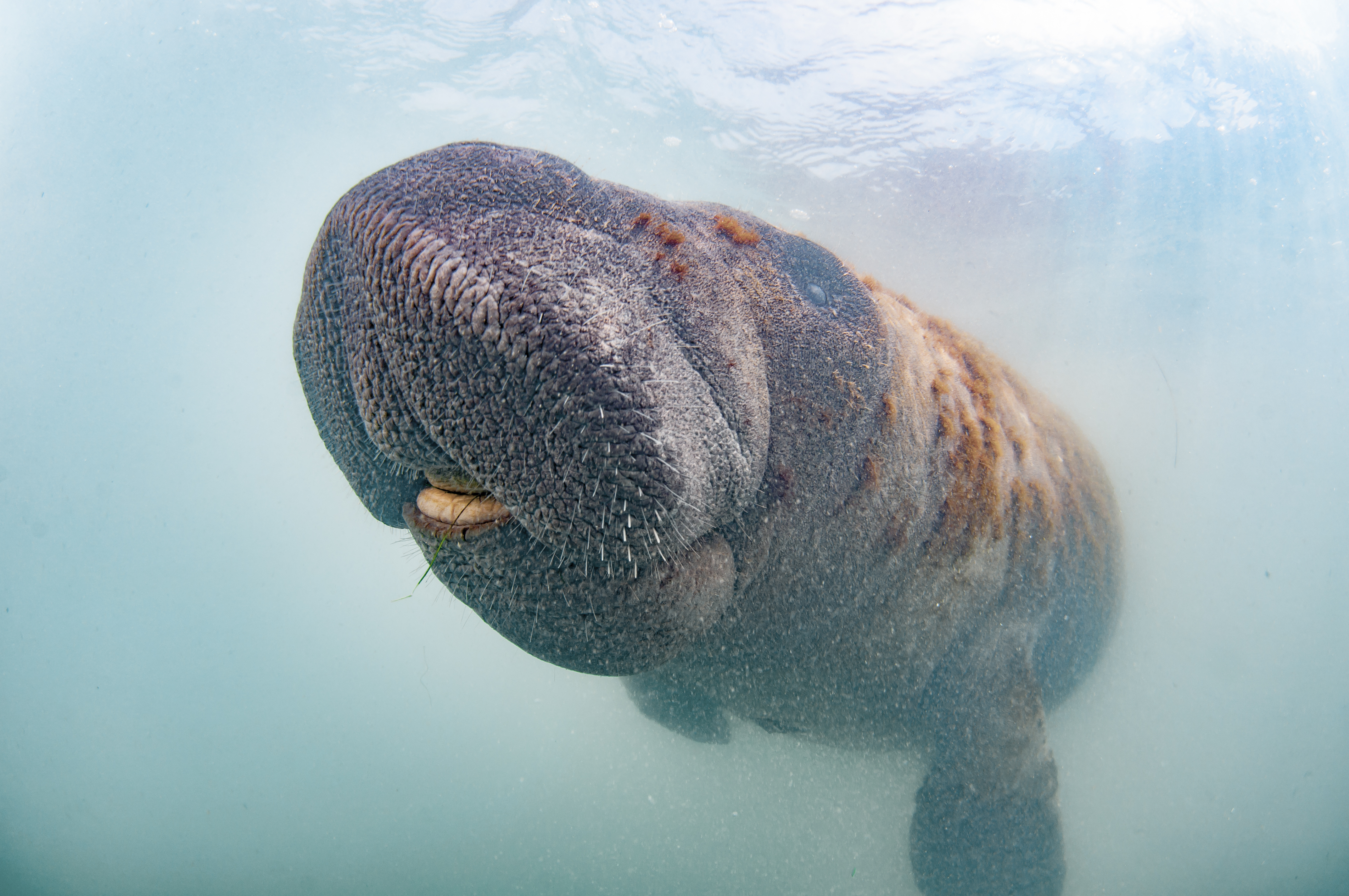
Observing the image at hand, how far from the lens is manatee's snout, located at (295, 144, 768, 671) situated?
1.07 metres

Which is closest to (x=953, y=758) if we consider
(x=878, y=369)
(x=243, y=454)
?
(x=878, y=369)

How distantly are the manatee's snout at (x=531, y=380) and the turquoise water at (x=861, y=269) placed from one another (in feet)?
4.08

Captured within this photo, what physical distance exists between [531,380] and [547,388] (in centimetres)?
3

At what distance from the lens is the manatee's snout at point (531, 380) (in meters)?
1.07

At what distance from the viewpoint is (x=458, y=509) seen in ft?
4.68

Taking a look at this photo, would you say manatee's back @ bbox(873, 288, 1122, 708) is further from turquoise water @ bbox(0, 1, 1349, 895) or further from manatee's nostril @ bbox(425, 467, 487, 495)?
manatee's nostril @ bbox(425, 467, 487, 495)

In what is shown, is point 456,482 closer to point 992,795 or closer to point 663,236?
point 663,236

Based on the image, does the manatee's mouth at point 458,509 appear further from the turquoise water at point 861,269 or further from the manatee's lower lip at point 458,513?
the turquoise water at point 861,269

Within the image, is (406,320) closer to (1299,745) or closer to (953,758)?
(953,758)

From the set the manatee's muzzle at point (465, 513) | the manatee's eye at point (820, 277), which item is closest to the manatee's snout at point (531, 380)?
the manatee's muzzle at point (465, 513)

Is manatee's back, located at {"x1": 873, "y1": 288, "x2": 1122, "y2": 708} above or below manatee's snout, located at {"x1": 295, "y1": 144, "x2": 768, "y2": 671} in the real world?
below

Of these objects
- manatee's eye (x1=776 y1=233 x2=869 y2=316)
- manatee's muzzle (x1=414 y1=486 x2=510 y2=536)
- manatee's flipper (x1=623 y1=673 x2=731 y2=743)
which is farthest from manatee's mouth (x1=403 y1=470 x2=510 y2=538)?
manatee's flipper (x1=623 y1=673 x2=731 y2=743)

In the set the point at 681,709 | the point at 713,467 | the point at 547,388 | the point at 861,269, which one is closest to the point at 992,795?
the point at 681,709

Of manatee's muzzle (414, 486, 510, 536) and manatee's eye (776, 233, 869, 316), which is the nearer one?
manatee's muzzle (414, 486, 510, 536)
